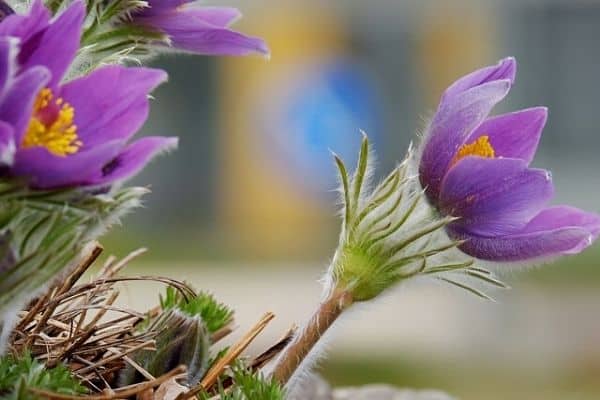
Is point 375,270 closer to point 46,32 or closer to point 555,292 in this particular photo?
point 46,32

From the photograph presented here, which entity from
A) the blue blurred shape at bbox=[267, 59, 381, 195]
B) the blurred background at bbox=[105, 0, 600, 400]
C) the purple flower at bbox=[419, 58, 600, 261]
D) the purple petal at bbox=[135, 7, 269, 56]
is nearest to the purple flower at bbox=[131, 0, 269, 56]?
the purple petal at bbox=[135, 7, 269, 56]

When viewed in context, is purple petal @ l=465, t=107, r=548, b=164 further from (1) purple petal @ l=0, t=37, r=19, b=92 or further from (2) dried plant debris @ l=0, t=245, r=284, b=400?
(1) purple petal @ l=0, t=37, r=19, b=92

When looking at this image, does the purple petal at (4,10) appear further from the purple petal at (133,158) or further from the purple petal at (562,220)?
the purple petal at (562,220)

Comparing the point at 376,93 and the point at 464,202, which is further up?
the point at 464,202

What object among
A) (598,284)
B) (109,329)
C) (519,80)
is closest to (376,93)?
(519,80)

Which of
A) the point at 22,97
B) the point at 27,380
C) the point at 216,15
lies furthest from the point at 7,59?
the point at 216,15

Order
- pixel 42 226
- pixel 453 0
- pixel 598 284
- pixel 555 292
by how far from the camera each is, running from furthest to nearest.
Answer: pixel 453 0
pixel 598 284
pixel 555 292
pixel 42 226

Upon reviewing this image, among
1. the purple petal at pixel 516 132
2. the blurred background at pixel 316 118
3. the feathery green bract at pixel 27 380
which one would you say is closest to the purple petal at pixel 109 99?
the feathery green bract at pixel 27 380

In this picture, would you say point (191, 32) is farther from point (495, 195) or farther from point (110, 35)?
point (495, 195)
